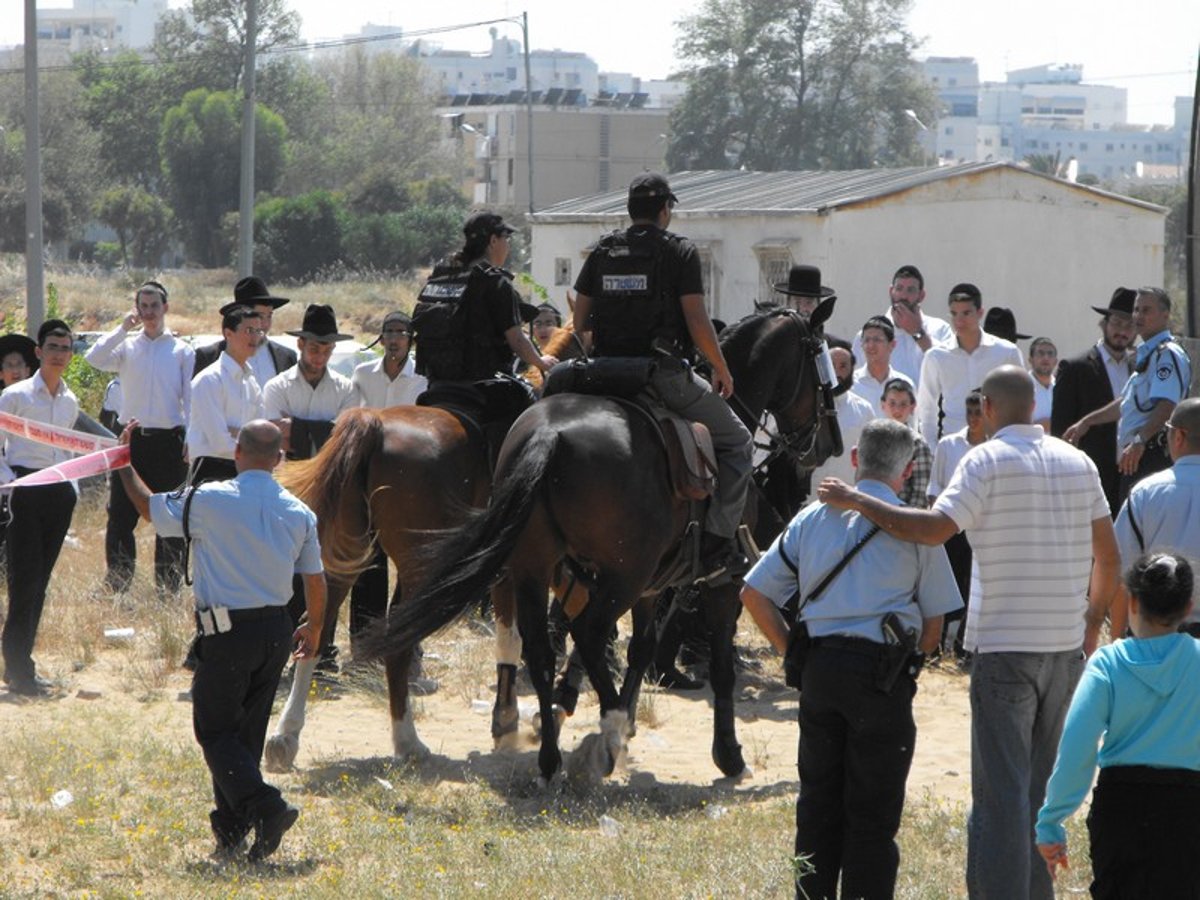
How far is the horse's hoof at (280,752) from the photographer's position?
28.6 feet

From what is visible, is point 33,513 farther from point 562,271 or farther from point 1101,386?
point 562,271

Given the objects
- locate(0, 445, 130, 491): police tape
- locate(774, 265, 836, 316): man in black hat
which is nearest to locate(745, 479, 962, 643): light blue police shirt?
locate(0, 445, 130, 491): police tape

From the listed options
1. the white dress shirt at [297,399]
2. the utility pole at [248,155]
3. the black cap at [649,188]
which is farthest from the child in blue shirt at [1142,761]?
the utility pole at [248,155]

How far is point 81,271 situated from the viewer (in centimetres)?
6888

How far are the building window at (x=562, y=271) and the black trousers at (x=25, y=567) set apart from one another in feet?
60.3

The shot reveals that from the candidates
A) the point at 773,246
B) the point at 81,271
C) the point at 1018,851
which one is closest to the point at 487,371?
the point at 1018,851

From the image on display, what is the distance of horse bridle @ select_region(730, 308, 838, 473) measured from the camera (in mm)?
9766

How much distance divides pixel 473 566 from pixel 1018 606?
9.27ft

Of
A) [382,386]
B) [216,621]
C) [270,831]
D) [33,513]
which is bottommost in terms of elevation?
[270,831]

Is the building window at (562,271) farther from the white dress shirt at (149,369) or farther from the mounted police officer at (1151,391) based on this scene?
the mounted police officer at (1151,391)

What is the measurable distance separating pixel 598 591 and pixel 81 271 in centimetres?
6446

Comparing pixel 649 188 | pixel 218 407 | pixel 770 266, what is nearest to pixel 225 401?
pixel 218 407

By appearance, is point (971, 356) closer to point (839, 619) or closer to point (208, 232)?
point (839, 619)

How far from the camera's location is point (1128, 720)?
4.99 meters
